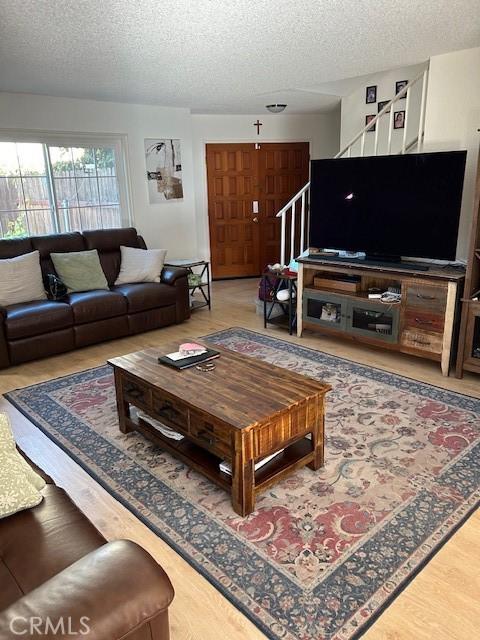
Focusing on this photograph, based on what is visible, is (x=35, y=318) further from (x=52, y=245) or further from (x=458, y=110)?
(x=458, y=110)

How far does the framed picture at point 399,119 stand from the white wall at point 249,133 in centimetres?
230

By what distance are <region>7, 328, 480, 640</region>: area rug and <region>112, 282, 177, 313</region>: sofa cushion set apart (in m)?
1.34

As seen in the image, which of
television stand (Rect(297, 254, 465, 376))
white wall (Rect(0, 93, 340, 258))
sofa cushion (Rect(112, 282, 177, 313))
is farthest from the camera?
white wall (Rect(0, 93, 340, 258))

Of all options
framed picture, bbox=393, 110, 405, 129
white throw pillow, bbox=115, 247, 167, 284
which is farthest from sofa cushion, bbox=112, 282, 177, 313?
framed picture, bbox=393, 110, 405, 129

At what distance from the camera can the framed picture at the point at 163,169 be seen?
5883 mm

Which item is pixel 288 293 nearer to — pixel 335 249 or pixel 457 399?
pixel 335 249

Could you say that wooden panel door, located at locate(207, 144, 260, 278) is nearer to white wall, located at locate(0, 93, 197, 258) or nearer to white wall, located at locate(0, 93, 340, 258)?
white wall, located at locate(0, 93, 340, 258)

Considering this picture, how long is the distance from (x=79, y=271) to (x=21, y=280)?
56cm

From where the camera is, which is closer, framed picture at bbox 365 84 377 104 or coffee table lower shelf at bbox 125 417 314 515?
coffee table lower shelf at bbox 125 417 314 515

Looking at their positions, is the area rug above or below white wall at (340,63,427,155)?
below

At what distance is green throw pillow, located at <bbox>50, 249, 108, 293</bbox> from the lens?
4516 mm

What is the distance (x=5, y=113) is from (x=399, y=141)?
3.93m

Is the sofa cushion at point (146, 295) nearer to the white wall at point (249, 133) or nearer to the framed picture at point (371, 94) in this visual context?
the white wall at point (249, 133)

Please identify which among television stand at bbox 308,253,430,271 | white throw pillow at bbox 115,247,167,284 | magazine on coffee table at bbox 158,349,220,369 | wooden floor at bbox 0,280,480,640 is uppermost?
television stand at bbox 308,253,430,271
